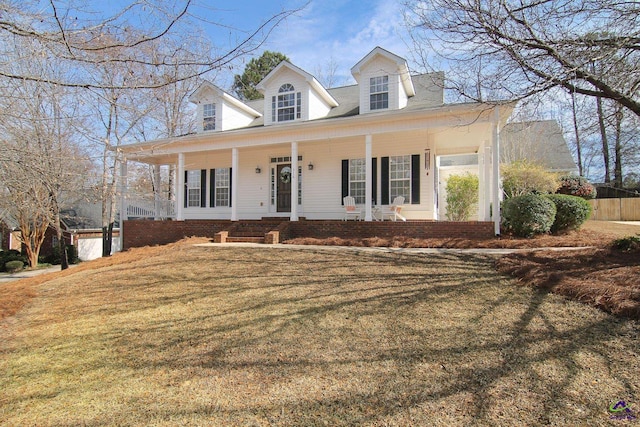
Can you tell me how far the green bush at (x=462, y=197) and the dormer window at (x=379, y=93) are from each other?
16.8ft

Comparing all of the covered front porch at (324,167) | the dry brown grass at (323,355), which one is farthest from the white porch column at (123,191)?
the dry brown grass at (323,355)

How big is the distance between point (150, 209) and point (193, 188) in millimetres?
2196

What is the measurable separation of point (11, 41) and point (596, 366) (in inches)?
291

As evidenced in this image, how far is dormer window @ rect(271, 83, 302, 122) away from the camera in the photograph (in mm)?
14695

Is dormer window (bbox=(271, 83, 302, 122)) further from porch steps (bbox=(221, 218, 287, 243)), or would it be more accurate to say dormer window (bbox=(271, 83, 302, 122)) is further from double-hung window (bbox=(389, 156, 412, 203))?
porch steps (bbox=(221, 218, 287, 243))

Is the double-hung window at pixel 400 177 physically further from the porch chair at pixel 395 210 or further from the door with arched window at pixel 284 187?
the door with arched window at pixel 284 187

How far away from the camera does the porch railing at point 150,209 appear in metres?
15.8

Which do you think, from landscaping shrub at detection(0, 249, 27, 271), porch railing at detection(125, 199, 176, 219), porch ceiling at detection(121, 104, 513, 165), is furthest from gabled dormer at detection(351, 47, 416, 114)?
landscaping shrub at detection(0, 249, 27, 271)

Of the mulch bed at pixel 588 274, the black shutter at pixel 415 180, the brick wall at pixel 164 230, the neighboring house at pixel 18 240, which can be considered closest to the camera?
the mulch bed at pixel 588 274

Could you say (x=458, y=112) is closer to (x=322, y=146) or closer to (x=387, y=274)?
(x=322, y=146)

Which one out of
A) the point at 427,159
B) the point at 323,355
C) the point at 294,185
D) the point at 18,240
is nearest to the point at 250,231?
the point at 294,185

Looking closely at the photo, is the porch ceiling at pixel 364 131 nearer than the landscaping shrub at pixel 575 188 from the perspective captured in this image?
Yes

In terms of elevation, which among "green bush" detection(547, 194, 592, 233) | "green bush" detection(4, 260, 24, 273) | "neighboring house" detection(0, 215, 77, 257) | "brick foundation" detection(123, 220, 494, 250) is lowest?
"green bush" detection(4, 260, 24, 273)

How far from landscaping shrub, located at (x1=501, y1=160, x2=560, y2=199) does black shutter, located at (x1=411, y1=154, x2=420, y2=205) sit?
5.86 meters
